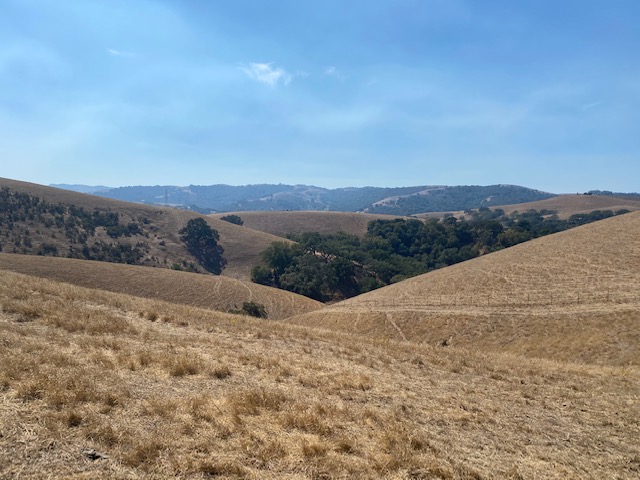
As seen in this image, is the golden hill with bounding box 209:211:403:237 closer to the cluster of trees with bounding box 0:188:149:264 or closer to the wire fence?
the cluster of trees with bounding box 0:188:149:264

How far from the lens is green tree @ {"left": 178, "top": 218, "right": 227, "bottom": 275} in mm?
105269

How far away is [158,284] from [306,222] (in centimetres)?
12415

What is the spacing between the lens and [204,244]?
368ft

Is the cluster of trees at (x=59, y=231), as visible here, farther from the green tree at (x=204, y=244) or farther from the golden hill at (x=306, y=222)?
the golden hill at (x=306, y=222)

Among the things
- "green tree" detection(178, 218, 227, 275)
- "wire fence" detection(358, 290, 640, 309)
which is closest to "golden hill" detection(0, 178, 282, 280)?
"green tree" detection(178, 218, 227, 275)

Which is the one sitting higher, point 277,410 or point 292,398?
point 277,410

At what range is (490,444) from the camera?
321 inches

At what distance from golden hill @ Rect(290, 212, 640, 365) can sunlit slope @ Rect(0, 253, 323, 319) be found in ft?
39.1

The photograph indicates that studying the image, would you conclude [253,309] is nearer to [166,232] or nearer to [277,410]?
[277,410]

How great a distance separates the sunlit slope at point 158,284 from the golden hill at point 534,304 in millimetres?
11907

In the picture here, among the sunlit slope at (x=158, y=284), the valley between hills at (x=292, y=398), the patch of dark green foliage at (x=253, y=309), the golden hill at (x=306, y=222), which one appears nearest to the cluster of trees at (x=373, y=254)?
the golden hill at (x=306, y=222)

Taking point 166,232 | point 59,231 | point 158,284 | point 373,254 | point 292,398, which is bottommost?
point 373,254

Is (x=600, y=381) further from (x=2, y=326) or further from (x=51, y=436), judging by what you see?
(x=2, y=326)

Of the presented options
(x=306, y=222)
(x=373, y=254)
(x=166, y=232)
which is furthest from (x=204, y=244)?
(x=306, y=222)
